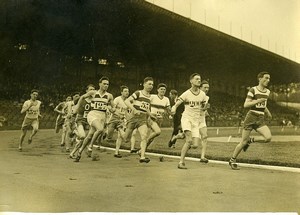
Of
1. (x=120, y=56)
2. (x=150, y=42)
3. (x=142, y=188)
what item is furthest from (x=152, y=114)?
(x=120, y=56)

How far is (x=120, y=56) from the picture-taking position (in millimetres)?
36750

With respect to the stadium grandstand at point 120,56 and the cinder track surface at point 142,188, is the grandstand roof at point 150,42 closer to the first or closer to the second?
the stadium grandstand at point 120,56

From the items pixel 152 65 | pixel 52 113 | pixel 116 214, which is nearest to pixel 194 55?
pixel 152 65

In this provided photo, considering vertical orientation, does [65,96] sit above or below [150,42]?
below

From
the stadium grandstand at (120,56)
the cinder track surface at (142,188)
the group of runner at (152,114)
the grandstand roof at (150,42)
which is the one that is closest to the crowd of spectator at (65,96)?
the stadium grandstand at (120,56)

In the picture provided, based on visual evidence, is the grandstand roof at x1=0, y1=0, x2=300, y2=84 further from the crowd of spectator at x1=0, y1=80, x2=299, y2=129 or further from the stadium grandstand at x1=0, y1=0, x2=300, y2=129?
the crowd of spectator at x1=0, y1=80, x2=299, y2=129

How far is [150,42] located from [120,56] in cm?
264

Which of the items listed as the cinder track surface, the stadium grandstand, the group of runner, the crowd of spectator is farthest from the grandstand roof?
the cinder track surface

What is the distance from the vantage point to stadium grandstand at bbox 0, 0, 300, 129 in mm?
26366

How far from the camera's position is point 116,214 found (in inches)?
211

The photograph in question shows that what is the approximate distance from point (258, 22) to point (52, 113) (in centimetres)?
2510

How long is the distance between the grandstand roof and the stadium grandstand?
0.05 m

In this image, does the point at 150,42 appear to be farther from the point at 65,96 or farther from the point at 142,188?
the point at 142,188

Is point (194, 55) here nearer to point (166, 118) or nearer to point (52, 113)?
point (166, 118)
